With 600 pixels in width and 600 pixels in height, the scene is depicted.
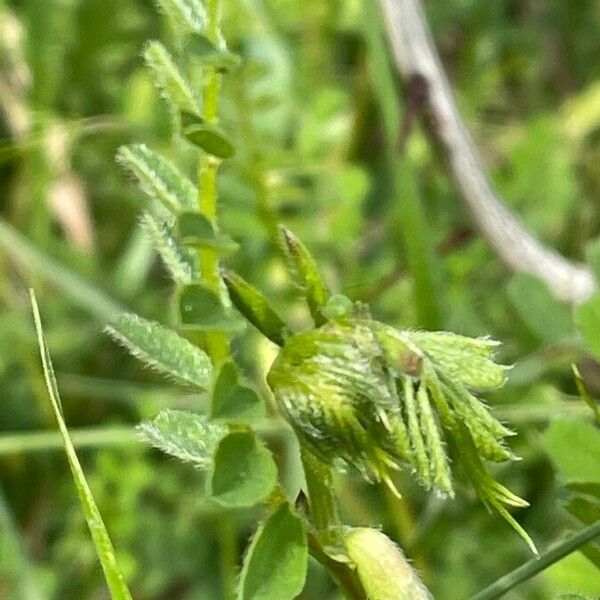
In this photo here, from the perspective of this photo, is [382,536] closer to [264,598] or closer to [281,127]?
[264,598]

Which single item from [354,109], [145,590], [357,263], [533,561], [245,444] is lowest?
[145,590]

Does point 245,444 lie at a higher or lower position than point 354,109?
higher

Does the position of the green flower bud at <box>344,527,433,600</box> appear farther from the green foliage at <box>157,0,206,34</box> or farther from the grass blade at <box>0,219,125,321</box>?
the grass blade at <box>0,219,125,321</box>

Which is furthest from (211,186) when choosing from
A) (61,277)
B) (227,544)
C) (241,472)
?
(61,277)

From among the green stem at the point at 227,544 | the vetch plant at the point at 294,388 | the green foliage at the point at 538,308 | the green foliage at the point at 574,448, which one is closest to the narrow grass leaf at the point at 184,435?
the vetch plant at the point at 294,388

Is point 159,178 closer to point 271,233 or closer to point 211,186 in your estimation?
point 211,186

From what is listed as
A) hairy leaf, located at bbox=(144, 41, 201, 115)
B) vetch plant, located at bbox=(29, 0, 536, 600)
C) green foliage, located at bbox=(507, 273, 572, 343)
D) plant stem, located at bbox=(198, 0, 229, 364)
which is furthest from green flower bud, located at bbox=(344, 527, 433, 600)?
green foliage, located at bbox=(507, 273, 572, 343)

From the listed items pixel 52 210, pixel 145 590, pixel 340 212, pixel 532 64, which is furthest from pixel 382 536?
pixel 532 64
